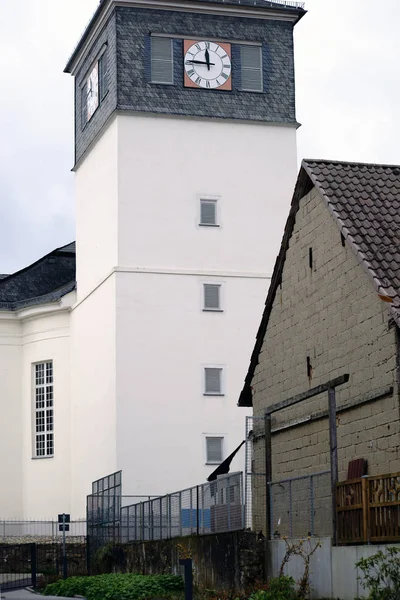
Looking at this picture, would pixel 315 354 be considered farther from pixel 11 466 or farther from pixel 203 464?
pixel 11 466

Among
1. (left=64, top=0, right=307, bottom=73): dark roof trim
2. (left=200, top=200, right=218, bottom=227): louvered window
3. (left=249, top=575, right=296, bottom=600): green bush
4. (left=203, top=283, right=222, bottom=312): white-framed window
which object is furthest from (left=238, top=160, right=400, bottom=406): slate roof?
(left=64, top=0, right=307, bottom=73): dark roof trim

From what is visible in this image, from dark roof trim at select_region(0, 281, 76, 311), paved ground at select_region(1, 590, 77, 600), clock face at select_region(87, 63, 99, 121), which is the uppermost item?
clock face at select_region(87, 63, 99, 121)

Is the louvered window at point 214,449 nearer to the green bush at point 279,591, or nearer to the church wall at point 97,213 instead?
the church wall at point 97,213

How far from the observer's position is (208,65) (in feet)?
175

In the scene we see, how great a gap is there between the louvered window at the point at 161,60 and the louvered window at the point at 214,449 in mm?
13585

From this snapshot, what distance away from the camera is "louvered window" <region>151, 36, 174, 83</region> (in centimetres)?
5262

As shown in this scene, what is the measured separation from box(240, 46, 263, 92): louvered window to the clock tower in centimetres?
5

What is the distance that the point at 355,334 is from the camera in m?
26.6

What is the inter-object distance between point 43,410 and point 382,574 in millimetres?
39701

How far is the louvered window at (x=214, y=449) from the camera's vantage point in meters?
50.4

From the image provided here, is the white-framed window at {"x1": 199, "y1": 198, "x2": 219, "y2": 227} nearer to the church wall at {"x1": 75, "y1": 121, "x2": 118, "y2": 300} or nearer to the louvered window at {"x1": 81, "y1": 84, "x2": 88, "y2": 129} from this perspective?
the church wall at {"x1": 75, "y1": 121, "x2": 118, "y2": 300}

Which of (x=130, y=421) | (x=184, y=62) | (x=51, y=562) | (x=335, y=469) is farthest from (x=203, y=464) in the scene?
(x=335, y=469)

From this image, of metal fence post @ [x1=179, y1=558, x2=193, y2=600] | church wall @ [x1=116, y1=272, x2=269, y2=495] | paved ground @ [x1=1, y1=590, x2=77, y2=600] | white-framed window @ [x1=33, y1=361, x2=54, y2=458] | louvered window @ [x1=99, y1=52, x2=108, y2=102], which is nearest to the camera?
metal fence post @ [x1=179, y1=558, x2=193, y2=600]

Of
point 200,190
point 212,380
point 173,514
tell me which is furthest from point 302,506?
point 200,190
